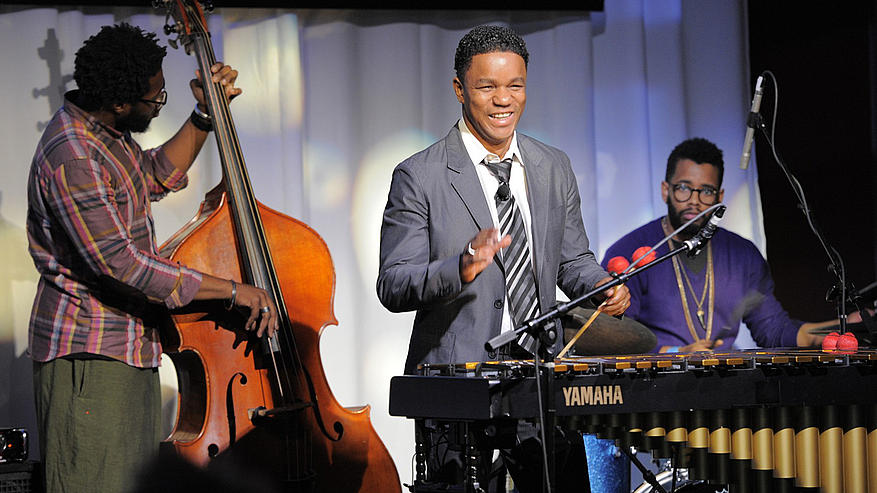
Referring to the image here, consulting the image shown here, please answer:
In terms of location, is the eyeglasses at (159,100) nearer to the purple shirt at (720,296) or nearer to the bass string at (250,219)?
the bass string at (250,219)

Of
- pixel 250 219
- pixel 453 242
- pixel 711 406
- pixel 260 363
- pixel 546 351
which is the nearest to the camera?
pixel 546 351

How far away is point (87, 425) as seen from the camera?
3.27m

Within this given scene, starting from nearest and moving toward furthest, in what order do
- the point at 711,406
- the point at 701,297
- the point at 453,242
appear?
1. the point at 711,406
2. the point at 453,242
3. the point at 701,297

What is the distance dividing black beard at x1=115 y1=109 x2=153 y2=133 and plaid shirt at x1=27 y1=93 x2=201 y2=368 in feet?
0.15

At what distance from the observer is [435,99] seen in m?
5.34

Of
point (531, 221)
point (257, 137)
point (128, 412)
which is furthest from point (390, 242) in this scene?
point (257, 137)

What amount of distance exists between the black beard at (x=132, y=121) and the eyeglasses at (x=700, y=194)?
3047 mm

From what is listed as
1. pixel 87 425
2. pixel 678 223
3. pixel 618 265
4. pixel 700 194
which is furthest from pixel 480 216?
pixel 700 194

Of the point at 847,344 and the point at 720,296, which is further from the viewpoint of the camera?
the point at 720,296

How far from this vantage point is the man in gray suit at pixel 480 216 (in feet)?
9.41

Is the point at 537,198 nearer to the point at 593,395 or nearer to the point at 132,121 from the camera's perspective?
the point at 593,395

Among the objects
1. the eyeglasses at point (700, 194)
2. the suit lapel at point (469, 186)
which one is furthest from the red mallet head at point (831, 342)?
the eyeglasses at point (700, 194)

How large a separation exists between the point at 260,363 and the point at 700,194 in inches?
116

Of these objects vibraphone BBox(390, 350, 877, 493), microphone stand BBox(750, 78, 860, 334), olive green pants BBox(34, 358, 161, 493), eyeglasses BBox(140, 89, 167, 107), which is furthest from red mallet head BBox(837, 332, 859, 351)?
eyeglasses BBox(140, 89, 167, 107)
